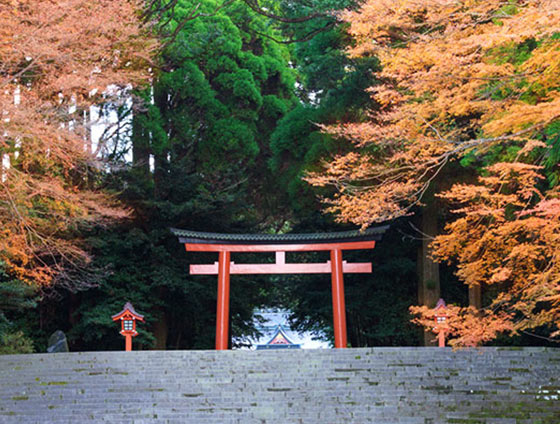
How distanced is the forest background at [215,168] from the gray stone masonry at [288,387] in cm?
97

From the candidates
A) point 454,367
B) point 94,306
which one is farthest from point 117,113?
point 454,367

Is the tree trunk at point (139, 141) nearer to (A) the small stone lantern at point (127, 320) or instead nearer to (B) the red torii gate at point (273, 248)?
(B) the red torii gate at point (273, 248)

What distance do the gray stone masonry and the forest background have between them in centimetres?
97

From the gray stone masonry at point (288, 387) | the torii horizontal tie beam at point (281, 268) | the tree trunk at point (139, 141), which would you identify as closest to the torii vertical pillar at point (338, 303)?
the torii horizontal tie beam at point (281, 268)

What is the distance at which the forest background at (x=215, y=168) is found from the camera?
9.41 m

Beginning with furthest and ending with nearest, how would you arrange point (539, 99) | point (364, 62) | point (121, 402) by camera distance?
point (364, 62) < point (121, 402) < point (539, 99)

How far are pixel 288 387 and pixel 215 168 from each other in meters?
9.84

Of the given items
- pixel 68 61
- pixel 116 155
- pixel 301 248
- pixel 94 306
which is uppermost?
pixel 116 155

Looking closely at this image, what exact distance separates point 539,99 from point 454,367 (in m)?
4.30

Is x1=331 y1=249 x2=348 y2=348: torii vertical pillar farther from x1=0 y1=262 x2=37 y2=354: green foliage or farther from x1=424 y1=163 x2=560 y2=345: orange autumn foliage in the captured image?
x1=0 y1=262 x2=37 y2=354: green foliage

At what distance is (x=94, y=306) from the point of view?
54.5 ft

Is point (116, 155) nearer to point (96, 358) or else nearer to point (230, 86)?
point (230, 86)

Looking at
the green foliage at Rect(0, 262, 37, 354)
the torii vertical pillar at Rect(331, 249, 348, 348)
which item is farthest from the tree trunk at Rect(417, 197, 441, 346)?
the green foliage at Rect(0, 262, 37, 354)

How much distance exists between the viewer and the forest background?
9.41 metres
